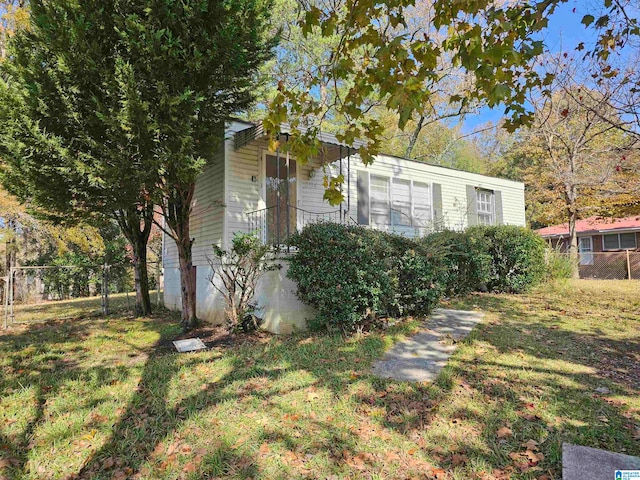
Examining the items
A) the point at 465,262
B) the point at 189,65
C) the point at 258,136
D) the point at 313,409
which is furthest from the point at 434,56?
the point at 465,262

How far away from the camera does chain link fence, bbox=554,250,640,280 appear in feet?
54.9

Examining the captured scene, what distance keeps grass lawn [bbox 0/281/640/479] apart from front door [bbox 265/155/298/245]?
326cm

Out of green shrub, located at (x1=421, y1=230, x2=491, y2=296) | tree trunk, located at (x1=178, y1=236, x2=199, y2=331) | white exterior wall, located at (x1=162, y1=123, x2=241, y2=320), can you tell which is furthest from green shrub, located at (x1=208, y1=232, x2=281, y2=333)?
green shrub, located at (x1=421, y1=230, x2=491, y2=296)

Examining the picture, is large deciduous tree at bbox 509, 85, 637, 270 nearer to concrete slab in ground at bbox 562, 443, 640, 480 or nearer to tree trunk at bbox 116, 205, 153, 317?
concrete slab in ground at bbox 562, 443, 640, 480

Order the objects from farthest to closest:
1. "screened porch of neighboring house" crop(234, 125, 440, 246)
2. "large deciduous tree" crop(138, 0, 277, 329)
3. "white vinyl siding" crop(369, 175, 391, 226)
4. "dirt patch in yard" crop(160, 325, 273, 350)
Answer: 1. "white vinyl siding" crop(369, 175, 391, 226)
2. "screened porch of neighboring house" crop(234, 125, 440, 246)
3. "dirt patch in yard" crop(160, 325, 273, 350)
4. "large deciduous tree" crop(138, 0, 277, 329)

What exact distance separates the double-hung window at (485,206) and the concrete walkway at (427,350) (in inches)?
261

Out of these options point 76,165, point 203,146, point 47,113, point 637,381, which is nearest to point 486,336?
point 637,381

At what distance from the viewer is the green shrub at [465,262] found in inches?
363

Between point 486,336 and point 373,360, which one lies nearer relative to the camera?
point 373,360

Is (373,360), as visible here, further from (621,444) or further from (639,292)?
(639,292)

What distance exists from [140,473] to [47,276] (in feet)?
50.1

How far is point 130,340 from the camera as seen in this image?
6711mm

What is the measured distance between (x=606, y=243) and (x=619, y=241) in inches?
24.7

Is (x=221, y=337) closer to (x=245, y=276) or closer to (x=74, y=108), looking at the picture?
(x=245, y=276)
